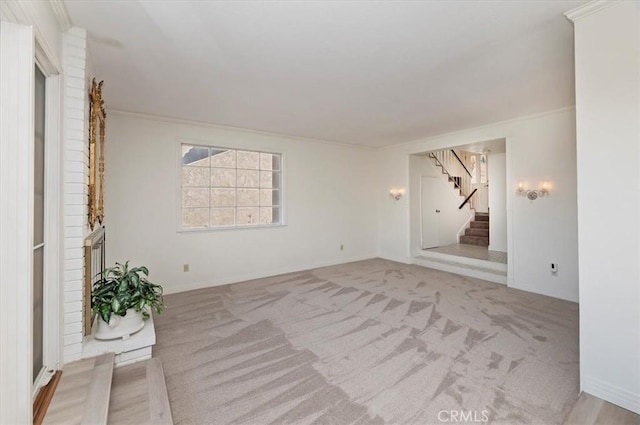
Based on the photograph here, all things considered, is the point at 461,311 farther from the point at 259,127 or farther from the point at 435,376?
the point at 259,127

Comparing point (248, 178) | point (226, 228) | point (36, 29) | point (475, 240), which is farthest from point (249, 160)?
point (475, 240)

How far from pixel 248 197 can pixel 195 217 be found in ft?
3.25

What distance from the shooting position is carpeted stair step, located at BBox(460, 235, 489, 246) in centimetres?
767

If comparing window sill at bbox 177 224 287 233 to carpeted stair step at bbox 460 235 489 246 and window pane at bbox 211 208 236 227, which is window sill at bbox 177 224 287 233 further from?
carpeted stair step at bbox 460 235 489 246

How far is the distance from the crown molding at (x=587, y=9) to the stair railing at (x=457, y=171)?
561cm

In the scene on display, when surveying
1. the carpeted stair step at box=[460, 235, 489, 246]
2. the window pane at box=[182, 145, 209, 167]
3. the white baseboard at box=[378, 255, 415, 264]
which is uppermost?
the window pane at box=[182, 145, 209, 167]

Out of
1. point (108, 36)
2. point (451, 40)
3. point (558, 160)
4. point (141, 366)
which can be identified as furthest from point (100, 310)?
point (558, 160)

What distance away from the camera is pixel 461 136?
5316 millimetres

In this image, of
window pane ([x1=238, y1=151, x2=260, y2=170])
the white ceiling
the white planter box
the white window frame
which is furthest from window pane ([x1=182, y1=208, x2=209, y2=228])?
the white planter box

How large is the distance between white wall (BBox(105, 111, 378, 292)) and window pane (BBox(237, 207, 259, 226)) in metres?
0.21

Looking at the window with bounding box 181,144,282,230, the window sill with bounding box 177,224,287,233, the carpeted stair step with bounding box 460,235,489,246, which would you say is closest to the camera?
the window sill with bounding box 177,224,287,233

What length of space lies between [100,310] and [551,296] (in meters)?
5.46

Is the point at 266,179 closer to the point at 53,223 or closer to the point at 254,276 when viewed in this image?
the point at 254,276

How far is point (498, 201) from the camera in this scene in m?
6.80
